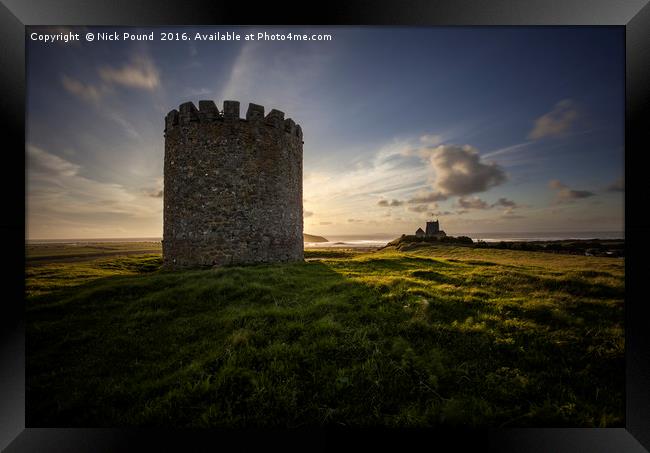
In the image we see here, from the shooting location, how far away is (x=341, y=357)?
11.8 ft

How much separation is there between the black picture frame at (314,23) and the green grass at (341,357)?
237 millimetres

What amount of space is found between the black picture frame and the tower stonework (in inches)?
290

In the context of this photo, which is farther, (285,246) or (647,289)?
(285,246)

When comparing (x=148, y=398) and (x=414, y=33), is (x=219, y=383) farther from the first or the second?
(x=414, y=33)

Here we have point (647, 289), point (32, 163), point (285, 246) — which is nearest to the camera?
point (647, 289)

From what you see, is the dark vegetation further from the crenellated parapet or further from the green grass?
the crenellated parapet

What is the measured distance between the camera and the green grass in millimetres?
2863

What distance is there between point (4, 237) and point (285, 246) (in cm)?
935

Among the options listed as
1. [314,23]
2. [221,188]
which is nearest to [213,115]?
[221,188]

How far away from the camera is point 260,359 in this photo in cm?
351

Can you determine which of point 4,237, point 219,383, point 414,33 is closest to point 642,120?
point 414,33

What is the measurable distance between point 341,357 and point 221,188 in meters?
9.47

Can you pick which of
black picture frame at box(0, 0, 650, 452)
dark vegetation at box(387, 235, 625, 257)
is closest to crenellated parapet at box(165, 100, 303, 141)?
black picture frame at box(0, 0, 650, 452)

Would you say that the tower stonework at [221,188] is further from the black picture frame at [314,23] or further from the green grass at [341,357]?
the black picture frame at [314,23]
